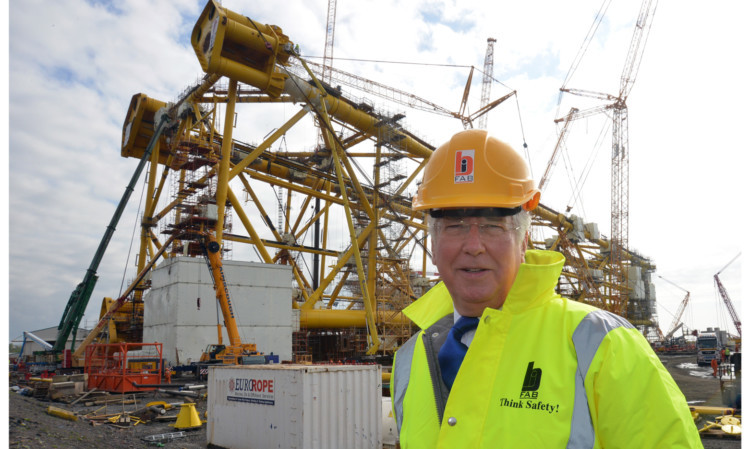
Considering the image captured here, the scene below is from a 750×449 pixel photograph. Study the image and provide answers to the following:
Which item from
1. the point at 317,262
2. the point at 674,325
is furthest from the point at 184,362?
the point at 674,325

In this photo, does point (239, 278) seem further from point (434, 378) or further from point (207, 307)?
point (434, 378)

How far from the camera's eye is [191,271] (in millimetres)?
23297

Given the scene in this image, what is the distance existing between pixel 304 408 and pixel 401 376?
23.4 ft

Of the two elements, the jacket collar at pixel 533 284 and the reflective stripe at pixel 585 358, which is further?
the jacket collar at pixel 533 284

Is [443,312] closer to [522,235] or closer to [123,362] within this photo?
[522,235]

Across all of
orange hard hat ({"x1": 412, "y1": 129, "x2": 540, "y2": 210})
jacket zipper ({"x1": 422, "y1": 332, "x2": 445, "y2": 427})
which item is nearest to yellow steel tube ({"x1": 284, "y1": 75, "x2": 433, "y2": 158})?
orange hard hat ({"x1": 412, "y1": 129, "x2": 540, "y2": 210})

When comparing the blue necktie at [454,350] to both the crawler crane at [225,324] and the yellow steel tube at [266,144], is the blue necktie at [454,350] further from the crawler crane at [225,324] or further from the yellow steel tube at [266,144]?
the yellow steel tube at [266,144]

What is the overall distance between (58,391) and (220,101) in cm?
1478

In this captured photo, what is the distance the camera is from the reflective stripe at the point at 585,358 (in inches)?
60.0

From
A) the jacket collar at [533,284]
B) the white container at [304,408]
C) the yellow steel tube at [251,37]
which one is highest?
the yellow steel tube at [251,37]

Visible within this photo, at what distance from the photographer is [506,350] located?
1739 mm

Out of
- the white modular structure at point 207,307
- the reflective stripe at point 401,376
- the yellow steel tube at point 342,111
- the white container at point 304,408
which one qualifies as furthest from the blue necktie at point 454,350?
the yellow steel tube at point 342,111

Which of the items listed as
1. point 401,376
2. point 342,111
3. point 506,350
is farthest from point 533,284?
point 342,111

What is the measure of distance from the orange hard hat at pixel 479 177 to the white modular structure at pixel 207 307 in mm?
21454
